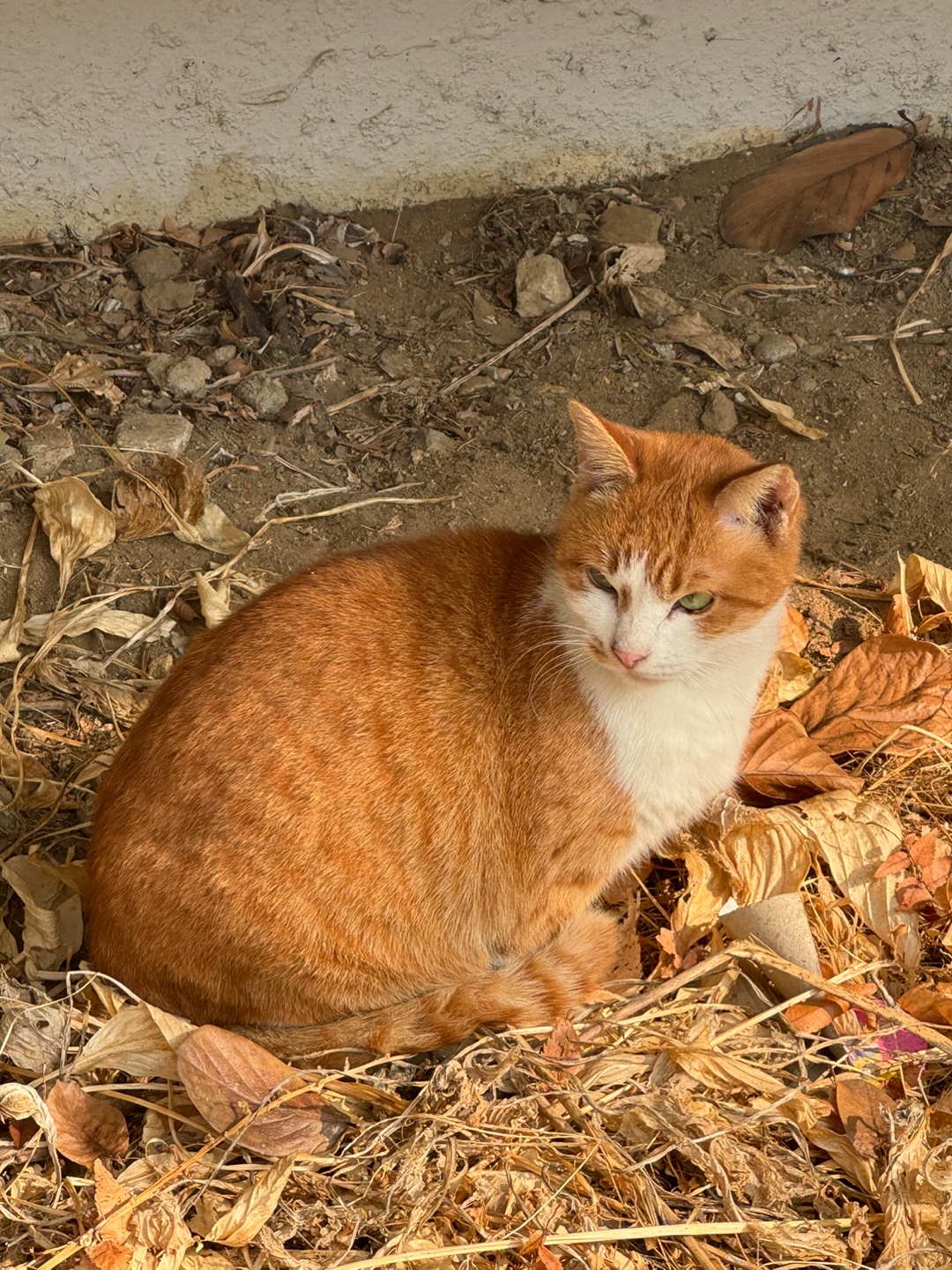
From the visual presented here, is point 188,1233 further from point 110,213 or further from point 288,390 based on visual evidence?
point 110,213

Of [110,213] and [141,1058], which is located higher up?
[110,213]

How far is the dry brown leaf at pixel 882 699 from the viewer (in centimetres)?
312

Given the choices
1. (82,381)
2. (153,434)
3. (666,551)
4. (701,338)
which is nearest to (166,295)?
(82,381)

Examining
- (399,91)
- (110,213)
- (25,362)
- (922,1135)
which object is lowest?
(922,1135)

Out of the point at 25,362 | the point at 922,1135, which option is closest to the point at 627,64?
the point at 25,362

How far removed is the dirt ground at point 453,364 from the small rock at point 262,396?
0.08 feet

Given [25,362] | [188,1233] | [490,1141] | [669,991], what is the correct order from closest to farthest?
[188,1233] → [490,1141] → [669,991] → [25,362]

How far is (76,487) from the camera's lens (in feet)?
11.7

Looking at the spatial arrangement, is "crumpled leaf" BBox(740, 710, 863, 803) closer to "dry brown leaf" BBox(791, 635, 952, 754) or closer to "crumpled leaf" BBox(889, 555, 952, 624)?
"dry brown leaf" BBox(791, 635, 952, 754)

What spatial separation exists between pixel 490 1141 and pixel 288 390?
247 cm

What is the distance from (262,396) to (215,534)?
543mm

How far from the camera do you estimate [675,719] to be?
98.5 inches

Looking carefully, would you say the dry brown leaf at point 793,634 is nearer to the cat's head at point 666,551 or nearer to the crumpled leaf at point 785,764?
the crumpled leaf at point 785,764

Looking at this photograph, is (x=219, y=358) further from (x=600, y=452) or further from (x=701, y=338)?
(x=600, y=452)
